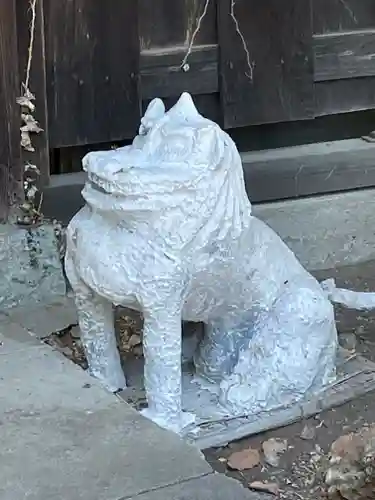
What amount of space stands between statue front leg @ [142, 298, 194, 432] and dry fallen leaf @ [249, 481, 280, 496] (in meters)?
0.28

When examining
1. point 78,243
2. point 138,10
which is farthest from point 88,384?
point 138,10

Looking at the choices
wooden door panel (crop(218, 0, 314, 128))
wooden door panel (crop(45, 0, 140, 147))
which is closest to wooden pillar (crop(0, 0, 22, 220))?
wooden door panel (crop(45, 0, 140, 147))

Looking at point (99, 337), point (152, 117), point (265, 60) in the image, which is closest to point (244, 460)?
point (99, 337)

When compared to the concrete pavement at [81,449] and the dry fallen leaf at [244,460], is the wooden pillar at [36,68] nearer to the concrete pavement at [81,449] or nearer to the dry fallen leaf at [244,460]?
the concrete pavement at [81,449]

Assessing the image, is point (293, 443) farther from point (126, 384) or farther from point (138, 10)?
point (138, 10)

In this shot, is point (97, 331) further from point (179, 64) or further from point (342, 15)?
point (342, 15)

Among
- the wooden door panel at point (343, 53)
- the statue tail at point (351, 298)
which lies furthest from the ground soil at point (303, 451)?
the wooden door panel at point (343, 53)

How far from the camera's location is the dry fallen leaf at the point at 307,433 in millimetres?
3381

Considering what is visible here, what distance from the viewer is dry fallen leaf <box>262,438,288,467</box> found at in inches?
128

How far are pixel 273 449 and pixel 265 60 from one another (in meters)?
1.93

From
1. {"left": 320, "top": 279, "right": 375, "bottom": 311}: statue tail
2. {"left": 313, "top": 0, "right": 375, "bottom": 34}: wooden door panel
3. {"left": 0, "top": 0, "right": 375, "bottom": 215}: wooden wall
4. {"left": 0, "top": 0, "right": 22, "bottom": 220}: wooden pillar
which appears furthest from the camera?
{"left": 313, "top": 0, "right": 375, "bottom": 34}: wooden door panel

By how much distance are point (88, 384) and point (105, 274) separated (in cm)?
34

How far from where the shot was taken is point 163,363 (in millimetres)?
3143

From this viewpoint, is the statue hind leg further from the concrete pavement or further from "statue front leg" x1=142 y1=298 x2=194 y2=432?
the concrete pavement
